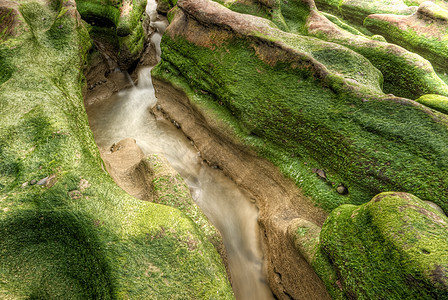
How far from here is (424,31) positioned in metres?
10.2

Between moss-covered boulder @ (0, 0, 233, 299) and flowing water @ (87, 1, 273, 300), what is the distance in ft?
6.09

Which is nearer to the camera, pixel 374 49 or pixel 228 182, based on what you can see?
pixel 228 182

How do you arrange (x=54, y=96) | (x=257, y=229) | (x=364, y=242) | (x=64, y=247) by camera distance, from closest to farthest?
(x=364, y=242), (x=64, y=247), (x=54, y=96), (x=257, y=229)

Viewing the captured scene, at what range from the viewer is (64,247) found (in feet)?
13.9

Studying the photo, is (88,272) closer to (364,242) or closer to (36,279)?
(36,279)

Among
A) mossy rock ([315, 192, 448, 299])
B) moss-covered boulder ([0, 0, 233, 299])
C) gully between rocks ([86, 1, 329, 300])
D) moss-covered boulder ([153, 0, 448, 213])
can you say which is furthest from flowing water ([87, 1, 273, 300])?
mossy rock ([315, 192, 448, 299])

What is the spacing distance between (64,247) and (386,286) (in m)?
4.63

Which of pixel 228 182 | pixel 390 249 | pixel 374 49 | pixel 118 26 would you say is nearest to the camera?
pixel 390 249

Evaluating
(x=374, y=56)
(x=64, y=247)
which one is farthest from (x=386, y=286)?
(x=374, y=56)

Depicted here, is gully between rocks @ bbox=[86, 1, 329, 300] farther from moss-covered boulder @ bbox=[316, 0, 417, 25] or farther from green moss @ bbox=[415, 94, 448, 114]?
moss-covered boulder @ bbox=[316, 0, 417, 25]

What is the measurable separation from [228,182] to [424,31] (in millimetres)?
9540

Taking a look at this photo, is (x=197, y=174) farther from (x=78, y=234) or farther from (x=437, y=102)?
(x=437, y=102)

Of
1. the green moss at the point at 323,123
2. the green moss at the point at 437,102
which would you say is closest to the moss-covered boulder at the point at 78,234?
the green moss at the point at 323,123

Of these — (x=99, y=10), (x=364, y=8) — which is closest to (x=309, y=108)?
(x=99, y=10)
